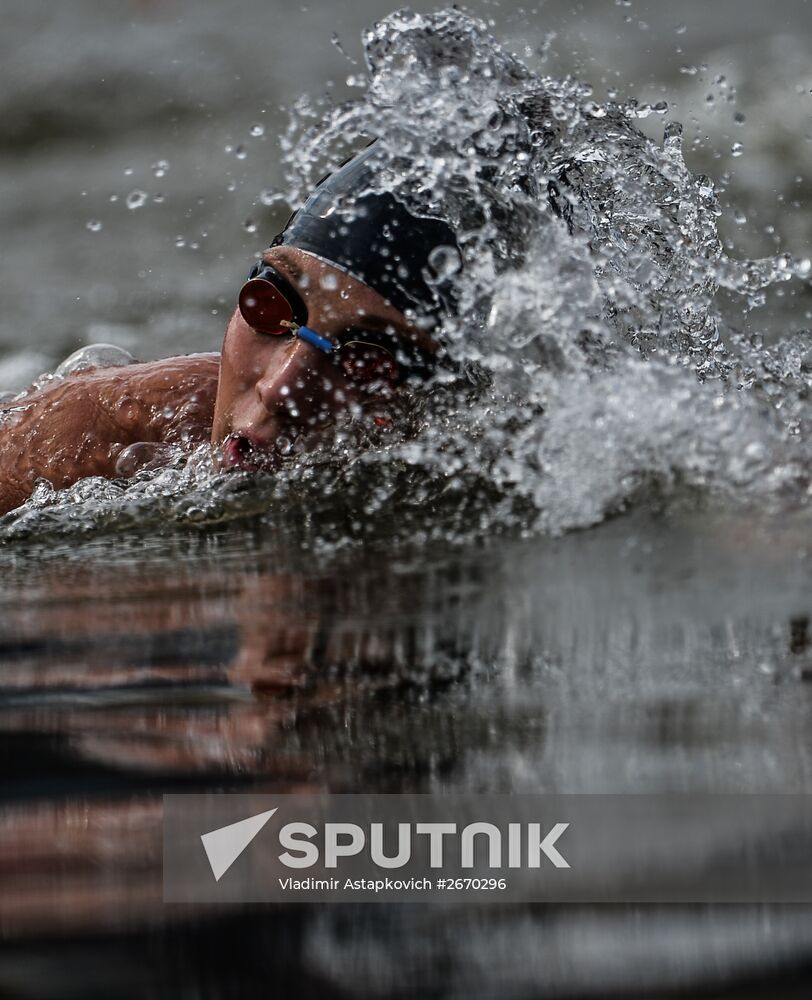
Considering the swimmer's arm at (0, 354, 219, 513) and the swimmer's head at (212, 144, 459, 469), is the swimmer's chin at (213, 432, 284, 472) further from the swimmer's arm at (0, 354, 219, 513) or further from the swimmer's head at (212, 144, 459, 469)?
the swimmer's arm at (0, 354, 219, 513)

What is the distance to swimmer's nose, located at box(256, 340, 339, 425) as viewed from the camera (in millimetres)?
2135

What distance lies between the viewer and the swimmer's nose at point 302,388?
2.13 meters

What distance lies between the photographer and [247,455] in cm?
221

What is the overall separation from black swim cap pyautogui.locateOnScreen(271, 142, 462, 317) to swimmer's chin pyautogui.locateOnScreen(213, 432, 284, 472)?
1.10 feet

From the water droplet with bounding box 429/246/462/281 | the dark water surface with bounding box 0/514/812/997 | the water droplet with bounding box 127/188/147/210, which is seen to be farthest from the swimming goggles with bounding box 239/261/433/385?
the water droplet with bounding box 127/188/147/210

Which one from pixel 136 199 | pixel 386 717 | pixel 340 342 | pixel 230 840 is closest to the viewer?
pixel 230 840

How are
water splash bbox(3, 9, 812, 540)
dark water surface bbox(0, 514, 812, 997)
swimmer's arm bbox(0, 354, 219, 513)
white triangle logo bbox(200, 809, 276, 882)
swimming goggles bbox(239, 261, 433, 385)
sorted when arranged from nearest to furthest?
dark water surface bbox(0, 514, 812, 997)
white triangle logo bbox(200, 809, 276, 882)
water splash bbox(3, 9, 812, 540)
swimming goggles bbox(239, 261, 433, 385)
swimmer's arm bbox(0, 354, 219, 513)

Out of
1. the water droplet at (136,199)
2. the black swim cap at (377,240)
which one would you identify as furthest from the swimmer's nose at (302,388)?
the water droplet at (136,199)

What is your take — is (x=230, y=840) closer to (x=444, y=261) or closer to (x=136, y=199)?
(x=444, y=261)

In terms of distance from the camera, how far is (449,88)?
2.31 m

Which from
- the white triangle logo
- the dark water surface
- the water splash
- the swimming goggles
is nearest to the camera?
the dark water surface

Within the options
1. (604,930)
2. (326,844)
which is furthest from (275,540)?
(604,930)

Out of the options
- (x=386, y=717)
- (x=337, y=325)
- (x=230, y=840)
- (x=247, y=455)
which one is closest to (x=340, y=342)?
(x=337, y=325)

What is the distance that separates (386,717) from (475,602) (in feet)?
1.10
